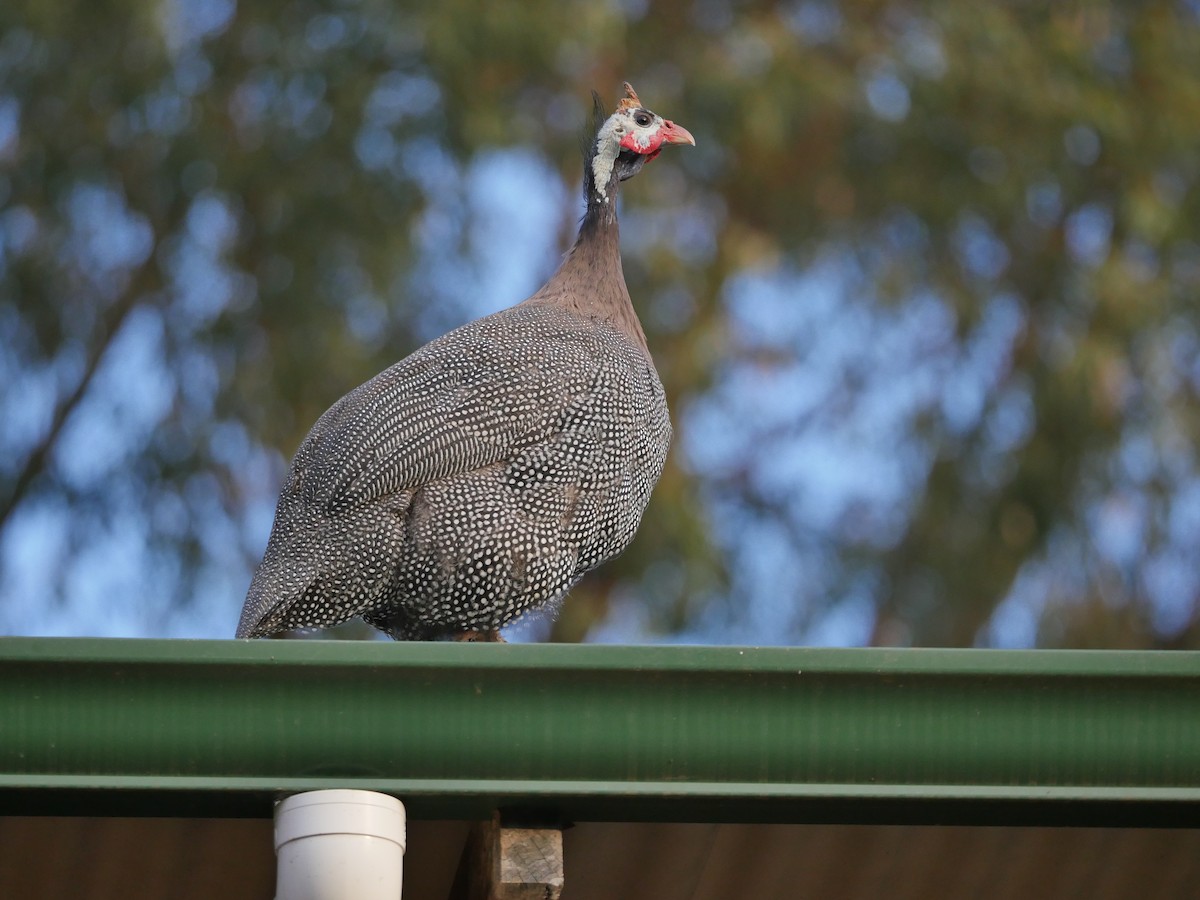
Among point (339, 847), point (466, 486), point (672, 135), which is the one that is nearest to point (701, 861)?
point (339, 847)

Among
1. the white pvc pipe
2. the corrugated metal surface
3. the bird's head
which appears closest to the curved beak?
the bird's head

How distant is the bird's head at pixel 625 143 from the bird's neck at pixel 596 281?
0.11 meters

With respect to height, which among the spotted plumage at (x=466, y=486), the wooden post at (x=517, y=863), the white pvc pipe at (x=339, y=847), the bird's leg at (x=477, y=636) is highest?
the white pvc pipe at (x=339, y=847)

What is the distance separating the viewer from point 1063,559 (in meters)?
10.1

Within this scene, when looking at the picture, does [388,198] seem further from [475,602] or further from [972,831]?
[972,831]

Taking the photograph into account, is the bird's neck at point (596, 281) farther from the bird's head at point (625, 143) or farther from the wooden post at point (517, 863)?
the wooden post at point (517, 863)

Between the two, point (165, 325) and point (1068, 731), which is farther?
point (165, 325)

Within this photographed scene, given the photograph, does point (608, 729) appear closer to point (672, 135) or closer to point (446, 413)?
point (446, 413)

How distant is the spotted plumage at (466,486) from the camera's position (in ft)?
14.1

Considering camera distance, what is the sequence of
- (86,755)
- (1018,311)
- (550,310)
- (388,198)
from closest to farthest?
(86,755), (550,310), (388,198), (1018,311)

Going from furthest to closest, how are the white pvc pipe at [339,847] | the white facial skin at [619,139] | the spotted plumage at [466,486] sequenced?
the white facial skin at [619,139], the spotted plumage at [466,486], the white pvc pipe at [339,847]

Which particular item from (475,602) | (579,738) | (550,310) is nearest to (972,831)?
(579,738)

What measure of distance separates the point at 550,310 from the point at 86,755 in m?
2.37

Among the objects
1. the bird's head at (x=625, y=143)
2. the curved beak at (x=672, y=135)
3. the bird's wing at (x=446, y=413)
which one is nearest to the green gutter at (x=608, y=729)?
the bird's wing at (x=446, y=413)
